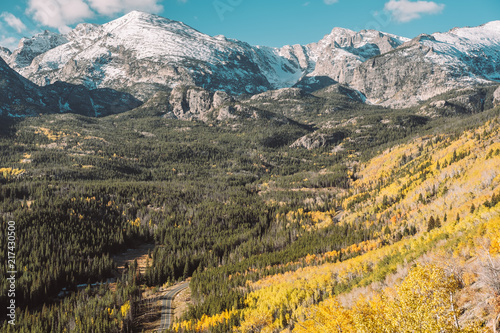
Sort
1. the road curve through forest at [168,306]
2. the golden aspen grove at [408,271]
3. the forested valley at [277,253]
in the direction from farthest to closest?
the road curve through forest at [168,306] → the forested valley at [277,253] → the golden aspen grove at [408,271]

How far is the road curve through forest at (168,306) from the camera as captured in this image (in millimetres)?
74156

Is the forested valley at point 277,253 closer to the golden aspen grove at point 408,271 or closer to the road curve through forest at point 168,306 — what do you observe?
the golden aspen grove at point 408,271

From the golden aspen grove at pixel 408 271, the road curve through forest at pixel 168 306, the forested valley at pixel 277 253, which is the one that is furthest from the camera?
the road curve through forest at pixel 168 306

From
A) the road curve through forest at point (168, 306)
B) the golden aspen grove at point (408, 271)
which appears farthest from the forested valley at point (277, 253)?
the road curve through forest at point (168, 306)

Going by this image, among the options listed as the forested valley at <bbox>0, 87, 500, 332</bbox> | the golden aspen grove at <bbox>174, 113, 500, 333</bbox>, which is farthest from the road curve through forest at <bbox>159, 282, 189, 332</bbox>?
the golden aspen grove at <bbox>174, 113, 500, 333</bbox>

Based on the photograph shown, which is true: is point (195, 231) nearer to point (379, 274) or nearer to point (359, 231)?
point (359, 231)

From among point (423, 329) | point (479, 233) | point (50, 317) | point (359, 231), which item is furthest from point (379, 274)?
point (50, 317)

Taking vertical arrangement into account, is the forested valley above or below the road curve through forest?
above

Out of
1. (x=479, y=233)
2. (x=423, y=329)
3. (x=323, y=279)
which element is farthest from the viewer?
(x=323, y=279)

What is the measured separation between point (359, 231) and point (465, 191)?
40876 mm

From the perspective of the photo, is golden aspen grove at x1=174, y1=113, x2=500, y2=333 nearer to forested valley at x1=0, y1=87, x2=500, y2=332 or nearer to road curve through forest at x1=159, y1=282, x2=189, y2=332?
forested valley at x1=0, y1=87, x2=500, y2=332

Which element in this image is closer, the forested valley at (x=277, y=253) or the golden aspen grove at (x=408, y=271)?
the golden aspen grove at (x=408, y=271)

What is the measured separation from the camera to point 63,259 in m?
108

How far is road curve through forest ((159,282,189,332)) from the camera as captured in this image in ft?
243
